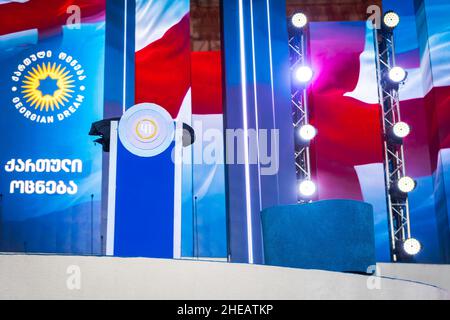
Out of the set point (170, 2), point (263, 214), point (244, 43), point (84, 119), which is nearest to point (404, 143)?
point (244, 43)

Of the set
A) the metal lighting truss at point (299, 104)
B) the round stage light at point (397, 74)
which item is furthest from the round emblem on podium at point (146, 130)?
the round stage light at point (397, 74)

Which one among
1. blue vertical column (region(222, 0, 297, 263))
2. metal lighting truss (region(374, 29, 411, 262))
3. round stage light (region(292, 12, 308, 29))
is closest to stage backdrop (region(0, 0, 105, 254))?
blue vertical column (region(222, 0, 297, 263))

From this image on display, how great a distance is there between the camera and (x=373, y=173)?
5.22 meters

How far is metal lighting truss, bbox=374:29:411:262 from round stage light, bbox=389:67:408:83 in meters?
0.09

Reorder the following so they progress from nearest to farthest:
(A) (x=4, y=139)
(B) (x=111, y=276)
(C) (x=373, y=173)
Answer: (B) (x=111, y=276) < (A) (x=4, y=139) < (C) (x=373, y=173)

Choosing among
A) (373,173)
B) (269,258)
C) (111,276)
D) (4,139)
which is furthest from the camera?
(373,173)

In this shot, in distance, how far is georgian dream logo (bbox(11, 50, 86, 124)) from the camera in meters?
4.96

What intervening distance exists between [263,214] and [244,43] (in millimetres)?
3071

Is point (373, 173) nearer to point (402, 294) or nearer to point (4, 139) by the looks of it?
point (4, 139)

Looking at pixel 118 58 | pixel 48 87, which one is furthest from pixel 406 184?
pixel 48 87

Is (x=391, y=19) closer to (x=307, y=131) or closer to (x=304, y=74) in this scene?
(x=304, y=74)

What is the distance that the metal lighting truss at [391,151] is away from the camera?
504 cm

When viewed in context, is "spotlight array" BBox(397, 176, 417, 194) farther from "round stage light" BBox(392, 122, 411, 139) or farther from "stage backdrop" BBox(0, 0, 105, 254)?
"stage backdrop" BBox(0, 0, 105, 254)

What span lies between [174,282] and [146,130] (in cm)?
129
